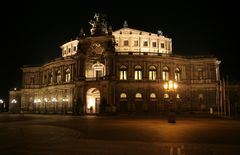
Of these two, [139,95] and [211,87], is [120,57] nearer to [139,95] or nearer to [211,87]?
[139,95]

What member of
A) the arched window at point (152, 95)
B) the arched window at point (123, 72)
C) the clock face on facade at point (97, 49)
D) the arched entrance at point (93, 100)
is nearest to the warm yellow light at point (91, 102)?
the arched entrance at point (93, 100)

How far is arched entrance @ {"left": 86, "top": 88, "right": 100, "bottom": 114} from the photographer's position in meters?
66.1

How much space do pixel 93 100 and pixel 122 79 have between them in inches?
428

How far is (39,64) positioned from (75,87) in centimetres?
2768

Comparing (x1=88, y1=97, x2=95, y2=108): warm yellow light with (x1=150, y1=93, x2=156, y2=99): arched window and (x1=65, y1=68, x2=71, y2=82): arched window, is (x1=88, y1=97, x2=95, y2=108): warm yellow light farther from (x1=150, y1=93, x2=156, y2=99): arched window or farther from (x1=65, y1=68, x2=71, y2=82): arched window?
(x1=150, y1=93, x2=156, y2=99): arched window

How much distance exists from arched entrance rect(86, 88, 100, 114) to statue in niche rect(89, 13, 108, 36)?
15433mm

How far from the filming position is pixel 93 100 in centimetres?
Answer: 6850

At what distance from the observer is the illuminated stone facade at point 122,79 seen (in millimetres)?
62250

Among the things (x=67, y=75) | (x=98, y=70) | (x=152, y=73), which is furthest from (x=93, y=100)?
(x=152, y=73)

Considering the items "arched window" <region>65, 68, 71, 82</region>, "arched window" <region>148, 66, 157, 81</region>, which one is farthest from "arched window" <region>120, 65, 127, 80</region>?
"arched window" <region>65, 68, 71, 82</region>

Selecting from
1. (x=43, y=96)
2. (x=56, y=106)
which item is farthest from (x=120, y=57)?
(x=43, y=96)

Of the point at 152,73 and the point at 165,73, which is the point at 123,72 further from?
the point at 165,73

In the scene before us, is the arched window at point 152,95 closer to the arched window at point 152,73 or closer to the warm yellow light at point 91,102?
the arched window at point 152,73

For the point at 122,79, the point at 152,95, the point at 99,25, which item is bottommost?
the point at 152,95
